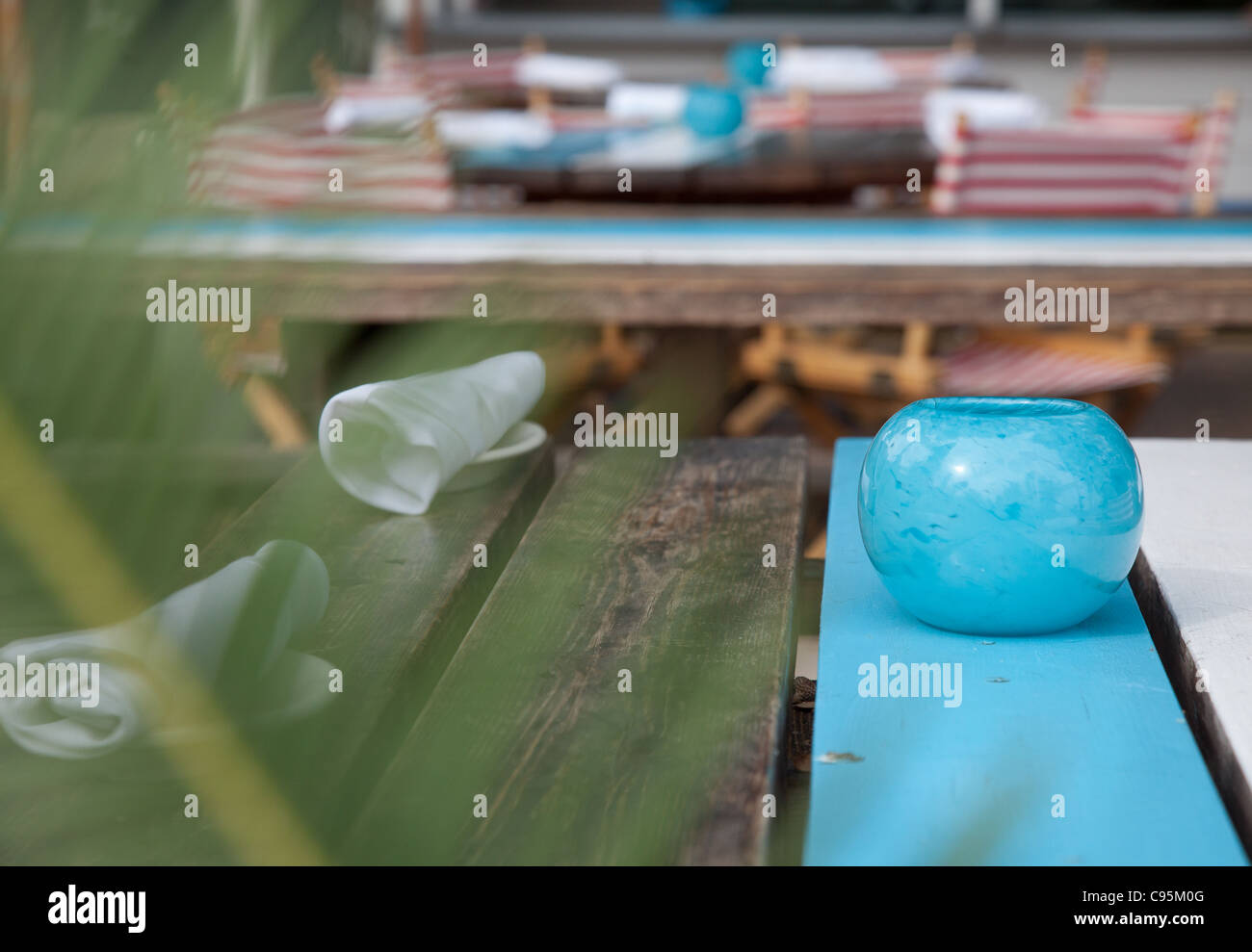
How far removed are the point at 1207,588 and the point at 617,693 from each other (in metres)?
0.42

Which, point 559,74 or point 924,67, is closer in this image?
point 924,67

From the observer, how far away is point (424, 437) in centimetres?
100

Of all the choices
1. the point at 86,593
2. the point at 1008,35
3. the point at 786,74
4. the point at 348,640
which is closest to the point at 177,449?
the point at 86,593

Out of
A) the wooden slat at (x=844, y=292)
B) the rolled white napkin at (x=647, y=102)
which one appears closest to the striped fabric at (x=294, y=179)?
the wooden slat at (x=844, y=292)

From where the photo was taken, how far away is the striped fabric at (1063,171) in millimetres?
2408

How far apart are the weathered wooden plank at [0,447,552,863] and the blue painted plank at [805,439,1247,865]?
0.21m

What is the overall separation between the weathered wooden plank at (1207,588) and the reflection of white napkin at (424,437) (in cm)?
47

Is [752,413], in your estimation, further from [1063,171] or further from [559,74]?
[559,74]

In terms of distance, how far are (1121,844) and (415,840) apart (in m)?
0.38

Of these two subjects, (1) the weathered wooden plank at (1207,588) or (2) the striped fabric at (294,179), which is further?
(1) the weathered wooden plank at (1207,588)

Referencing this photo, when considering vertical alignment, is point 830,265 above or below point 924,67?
below

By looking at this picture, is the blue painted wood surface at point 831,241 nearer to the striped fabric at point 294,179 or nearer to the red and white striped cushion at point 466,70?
the striped fabric at point 294,179

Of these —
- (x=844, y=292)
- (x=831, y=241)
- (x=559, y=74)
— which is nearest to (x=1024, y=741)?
(x=844, y=292)

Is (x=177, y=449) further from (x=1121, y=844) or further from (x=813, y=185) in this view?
(x=813, y=185)
